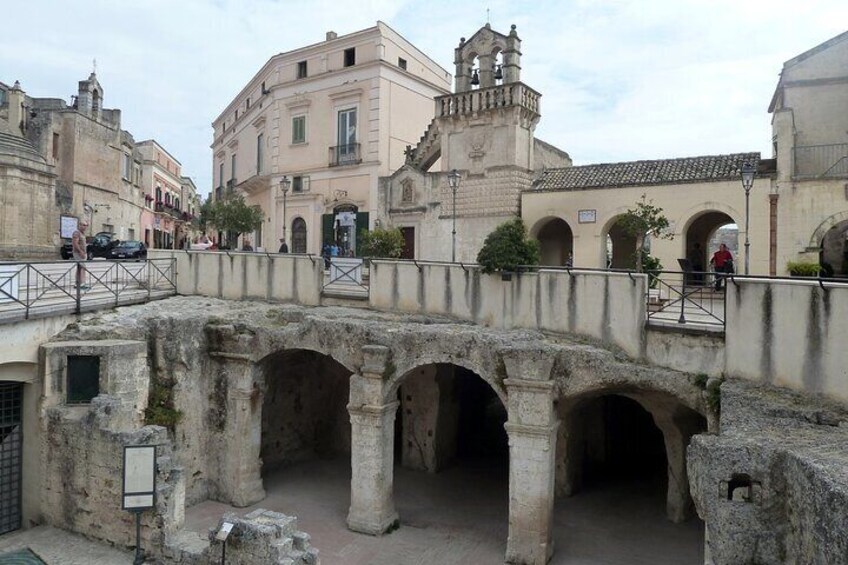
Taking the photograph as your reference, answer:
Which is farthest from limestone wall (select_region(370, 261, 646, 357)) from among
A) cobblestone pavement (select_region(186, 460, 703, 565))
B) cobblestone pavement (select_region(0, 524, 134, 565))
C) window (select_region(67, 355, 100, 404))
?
cobblestone pavement (select_region(0, 524, 134, 565))

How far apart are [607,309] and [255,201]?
2248 cm

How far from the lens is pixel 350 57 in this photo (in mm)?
24266

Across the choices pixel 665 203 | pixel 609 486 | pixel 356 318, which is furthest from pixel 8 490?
pixel 665 203

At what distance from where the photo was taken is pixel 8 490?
11406 millimetres

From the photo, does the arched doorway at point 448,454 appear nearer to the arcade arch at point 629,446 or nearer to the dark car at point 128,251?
the arcade arch at point 629,446

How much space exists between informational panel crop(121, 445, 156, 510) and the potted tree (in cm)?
698

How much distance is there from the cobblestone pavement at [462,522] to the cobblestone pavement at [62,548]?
9.19 ft

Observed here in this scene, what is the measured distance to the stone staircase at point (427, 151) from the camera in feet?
72.8

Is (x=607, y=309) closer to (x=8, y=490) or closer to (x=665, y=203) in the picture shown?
(x=665, y=203)

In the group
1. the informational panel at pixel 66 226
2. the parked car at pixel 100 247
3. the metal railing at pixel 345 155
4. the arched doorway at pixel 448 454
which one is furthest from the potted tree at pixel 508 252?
the informational panel at pixel 66 226

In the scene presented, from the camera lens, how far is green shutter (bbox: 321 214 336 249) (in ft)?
80.2

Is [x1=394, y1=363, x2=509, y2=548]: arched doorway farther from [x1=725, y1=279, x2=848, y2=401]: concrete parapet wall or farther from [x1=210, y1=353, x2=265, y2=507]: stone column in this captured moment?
[x1=725, y1=279, x2=848, y2=401]: concrete parapet wall

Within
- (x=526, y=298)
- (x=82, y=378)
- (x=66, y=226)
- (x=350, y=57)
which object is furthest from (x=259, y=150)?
(x=526, y=298)

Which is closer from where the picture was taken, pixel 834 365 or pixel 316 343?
pixel 834 365
